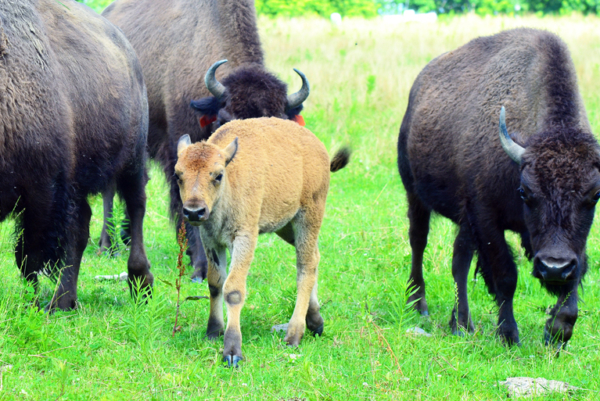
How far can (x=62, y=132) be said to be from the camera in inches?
197

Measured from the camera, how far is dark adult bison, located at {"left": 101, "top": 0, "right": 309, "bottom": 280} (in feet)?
21.7

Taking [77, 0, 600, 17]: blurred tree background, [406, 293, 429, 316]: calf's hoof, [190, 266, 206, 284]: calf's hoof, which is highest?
[406, 293, 429, 316]: calf's hoof

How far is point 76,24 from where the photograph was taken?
590 cm

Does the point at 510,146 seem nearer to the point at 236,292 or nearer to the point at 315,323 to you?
the point at 315,323

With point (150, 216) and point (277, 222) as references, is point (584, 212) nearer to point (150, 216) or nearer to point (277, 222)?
point (277, 222)

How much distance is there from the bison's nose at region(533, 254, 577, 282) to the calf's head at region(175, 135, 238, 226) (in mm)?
2124

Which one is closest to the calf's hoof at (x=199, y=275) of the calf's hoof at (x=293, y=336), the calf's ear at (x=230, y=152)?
the calf's hoof at (x=293, y=336)

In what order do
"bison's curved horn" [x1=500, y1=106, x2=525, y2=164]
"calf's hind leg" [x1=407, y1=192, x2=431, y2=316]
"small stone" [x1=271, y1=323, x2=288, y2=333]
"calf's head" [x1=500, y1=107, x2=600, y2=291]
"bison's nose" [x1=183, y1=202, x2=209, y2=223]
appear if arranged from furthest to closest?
"calf's hind leg" [x1=407, y1=192, x2=431, y2=316], "small stone" [x1=271, y1=323, x2=288, y2=333], "bison's curved horn" [x1=500, y1=106, x2=525, y2=164], "calf's head" [x1=500, y1=107, x2=600, y2=291], "bison's nose" [x1=183, y1=202, x2=209, y2=223]

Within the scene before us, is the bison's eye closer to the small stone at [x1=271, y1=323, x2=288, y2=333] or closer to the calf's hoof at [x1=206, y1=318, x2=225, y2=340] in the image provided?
the small stone at [x1=271, y1=323, x2=288, y2=333]

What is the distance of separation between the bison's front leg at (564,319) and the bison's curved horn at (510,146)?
0.99m

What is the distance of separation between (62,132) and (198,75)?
9.52 ft

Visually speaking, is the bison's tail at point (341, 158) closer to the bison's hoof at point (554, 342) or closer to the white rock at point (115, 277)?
the bison's hoof at point (554, 342)

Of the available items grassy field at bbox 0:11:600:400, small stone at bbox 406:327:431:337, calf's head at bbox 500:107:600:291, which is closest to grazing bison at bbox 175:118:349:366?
grassy field at bbox 0:11:600:400

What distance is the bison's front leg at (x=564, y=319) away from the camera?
16.3 feet
